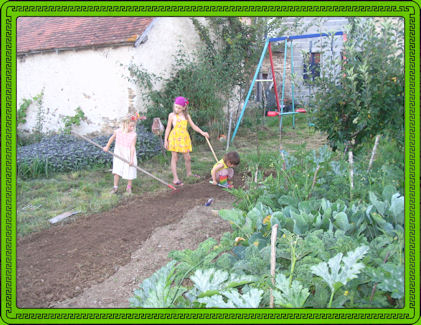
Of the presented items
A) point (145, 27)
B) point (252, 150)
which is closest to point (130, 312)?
point (252, 150)

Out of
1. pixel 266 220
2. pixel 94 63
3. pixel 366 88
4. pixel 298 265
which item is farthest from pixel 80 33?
pixel 298 265

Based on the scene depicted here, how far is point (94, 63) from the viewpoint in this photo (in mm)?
9359

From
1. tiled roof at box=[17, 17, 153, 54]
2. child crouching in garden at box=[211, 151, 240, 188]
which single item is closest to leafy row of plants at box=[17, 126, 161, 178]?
child crouching in garden at box=[211, 151, 240, 188]

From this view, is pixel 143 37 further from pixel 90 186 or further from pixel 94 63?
pixel 90 186

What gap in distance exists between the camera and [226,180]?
6023 millimetres

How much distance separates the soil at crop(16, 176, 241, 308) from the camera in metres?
3.02

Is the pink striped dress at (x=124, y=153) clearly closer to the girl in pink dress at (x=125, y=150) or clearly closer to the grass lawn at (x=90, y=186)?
the girl in pink dress at (x=125, y=150)

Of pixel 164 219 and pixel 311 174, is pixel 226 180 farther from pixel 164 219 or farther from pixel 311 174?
pixel 311 174

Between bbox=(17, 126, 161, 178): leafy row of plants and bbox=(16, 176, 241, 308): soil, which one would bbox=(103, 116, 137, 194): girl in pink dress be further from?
bbox=(17, 126, 161, 178): leafy row of plants

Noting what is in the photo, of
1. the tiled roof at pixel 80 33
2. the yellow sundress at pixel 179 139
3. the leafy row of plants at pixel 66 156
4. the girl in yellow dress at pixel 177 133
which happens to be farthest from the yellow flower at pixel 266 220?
the tiled roof at pixel 80 33

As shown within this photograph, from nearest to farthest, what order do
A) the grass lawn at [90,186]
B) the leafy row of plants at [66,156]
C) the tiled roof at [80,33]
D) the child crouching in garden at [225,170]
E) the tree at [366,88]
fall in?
the tree at [366,88], the grass lawn at [90,186], the child crouching in garden at [225,170], the leafy row of plants at [66,156], the tiled roof at [80,33]

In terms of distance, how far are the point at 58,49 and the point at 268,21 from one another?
20.1 ft

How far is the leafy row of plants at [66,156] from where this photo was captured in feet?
22.6

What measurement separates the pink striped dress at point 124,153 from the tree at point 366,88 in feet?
10.3
